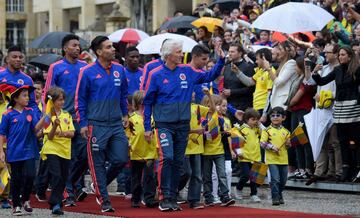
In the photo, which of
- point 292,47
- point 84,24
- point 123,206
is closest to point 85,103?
point 123,206

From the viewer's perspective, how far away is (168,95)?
549 inches

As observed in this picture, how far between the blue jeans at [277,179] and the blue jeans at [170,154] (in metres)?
1.55

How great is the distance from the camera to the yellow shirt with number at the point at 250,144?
1554 centimetres

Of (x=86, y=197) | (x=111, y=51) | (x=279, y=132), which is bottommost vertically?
(x=86, y=197)

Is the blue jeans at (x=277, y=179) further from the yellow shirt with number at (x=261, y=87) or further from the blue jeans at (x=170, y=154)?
the yellow shirt with number at (x=261, y=87)

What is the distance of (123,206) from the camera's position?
48.4ft

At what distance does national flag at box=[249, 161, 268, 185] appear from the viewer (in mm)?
15508

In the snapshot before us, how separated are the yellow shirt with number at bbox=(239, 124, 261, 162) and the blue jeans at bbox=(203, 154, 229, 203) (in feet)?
2.17

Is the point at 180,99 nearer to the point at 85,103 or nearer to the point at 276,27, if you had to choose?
the point at 85,103

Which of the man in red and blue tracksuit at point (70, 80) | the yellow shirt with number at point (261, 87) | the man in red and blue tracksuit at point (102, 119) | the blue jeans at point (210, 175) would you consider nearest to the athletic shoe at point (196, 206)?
the blue jeans at point (210, 175)

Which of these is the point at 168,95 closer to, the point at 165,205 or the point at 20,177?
the point at 165,205

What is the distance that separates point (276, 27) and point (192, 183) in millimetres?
4729

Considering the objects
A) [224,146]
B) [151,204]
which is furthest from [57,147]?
[224,146]

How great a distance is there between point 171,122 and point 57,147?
153cm
